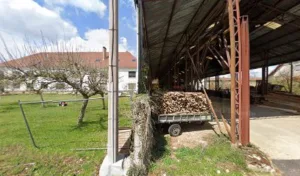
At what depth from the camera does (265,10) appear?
24.3 ft

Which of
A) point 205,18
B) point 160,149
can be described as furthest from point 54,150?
point 205,18

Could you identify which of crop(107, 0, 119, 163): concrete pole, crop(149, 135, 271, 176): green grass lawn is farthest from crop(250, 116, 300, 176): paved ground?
crop(107, 0, 119, 163): concrete pole

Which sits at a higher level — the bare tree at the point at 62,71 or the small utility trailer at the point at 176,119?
the bare tree at the point at 62,71

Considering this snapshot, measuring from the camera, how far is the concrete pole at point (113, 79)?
311 cm

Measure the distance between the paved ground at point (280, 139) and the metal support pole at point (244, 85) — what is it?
0.61 metres

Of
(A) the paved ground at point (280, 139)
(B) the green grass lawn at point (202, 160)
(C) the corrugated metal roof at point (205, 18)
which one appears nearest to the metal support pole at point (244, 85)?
(B) the green grass lawn at point (202, 160)

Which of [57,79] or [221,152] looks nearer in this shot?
[221,152]

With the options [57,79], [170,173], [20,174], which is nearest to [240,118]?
[170,173]

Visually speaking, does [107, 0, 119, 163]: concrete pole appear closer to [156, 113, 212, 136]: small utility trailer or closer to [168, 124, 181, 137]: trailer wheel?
[156, 113, 212, 136]: small utility trailer

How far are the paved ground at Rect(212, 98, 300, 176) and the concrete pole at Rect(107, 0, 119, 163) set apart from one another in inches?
132

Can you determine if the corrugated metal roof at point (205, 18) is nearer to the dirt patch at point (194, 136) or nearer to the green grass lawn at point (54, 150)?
the green grass lawn at point (54, 150)

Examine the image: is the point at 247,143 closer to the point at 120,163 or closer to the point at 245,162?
the point at 245,162

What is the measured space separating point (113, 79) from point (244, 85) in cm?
318

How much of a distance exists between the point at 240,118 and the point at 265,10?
5.63 metres
